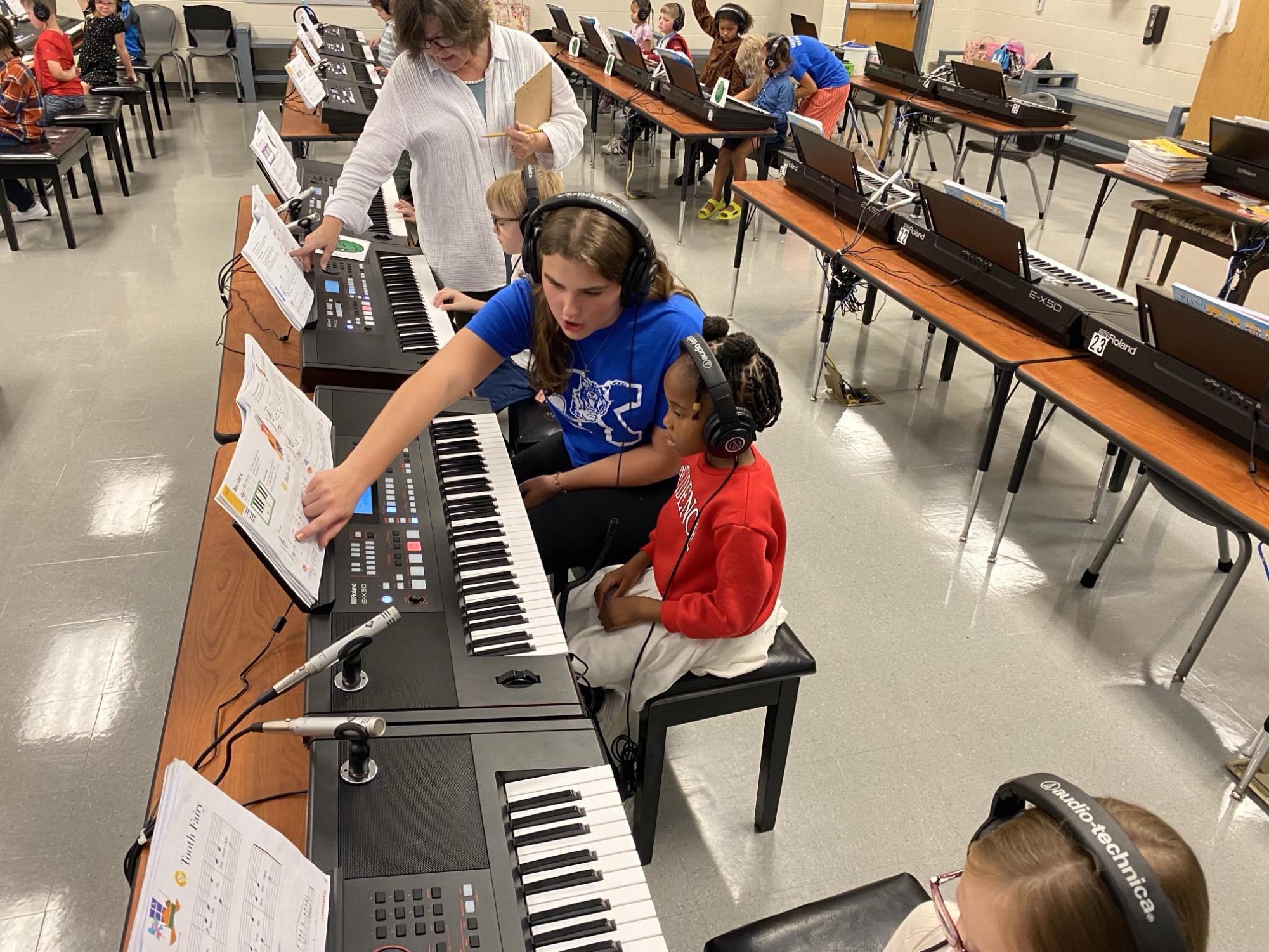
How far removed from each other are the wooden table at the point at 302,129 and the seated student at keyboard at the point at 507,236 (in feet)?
7.50

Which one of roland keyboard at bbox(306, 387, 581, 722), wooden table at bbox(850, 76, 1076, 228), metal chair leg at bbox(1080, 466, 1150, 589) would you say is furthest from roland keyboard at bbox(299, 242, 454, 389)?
wooden table at bbox(850, 76, 1076, 228)

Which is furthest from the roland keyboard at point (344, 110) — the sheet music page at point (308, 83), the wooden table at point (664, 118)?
the wooden table at point (664, 118)

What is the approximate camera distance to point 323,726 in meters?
1.12

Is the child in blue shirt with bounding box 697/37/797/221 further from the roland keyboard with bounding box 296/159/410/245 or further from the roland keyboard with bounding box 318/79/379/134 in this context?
the roland keyboard with bounding box 296/159/410/245

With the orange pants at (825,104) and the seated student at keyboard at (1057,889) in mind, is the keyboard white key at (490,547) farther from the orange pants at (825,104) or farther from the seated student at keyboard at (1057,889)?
the orange pants at (825,104)

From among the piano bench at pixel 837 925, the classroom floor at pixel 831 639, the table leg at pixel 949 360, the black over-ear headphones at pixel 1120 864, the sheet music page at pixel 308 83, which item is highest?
the sheet music page at pixel 308 83

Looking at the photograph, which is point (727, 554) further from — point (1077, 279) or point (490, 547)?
point (1077, 279)

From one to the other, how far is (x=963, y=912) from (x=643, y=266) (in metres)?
1.25

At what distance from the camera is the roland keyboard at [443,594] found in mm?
1302

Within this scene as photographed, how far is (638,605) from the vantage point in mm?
1839

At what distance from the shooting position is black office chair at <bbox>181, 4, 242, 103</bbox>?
28.2ft

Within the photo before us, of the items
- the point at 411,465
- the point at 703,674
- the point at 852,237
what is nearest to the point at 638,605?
the point at 703,674

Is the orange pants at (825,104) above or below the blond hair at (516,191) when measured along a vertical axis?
below

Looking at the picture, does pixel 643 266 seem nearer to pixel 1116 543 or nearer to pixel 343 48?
pixel 1116 543
